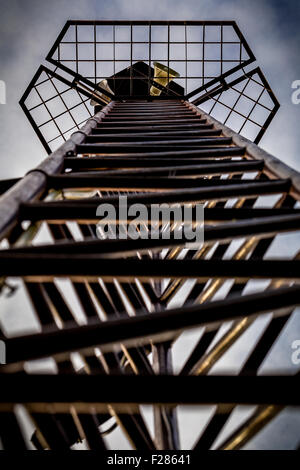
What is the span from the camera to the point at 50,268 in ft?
7.28

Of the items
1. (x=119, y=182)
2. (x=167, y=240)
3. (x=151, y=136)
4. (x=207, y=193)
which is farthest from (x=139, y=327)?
(x=151, y=136)

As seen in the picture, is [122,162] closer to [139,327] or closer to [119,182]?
[119,182]

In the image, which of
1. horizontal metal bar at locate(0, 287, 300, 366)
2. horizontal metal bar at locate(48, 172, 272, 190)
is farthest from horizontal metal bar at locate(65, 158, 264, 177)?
horizontal metal bar at locate(0, 287, 300, 366)

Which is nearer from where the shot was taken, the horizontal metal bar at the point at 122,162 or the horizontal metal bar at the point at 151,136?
the horizontal metal bar at the point at 122,162

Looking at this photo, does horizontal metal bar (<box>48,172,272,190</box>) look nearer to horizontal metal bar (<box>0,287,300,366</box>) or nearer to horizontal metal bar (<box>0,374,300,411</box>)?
horizontal metal bar (<box>0,287,300,366</box>)

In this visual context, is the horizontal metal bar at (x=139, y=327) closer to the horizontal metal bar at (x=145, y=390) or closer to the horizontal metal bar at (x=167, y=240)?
the horizontal metal bar at (x=145, y=390)

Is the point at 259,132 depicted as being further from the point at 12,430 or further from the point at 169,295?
the point at 12,430

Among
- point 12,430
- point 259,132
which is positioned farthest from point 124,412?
point 259,132

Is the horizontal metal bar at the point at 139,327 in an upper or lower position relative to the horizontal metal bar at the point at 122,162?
lower

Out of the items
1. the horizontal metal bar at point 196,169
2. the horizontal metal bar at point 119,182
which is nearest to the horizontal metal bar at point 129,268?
the horizontal metal bar at point 119,182

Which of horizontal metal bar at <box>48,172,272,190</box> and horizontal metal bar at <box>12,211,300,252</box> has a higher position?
horizontal metal bar at <box>48,172,272,190</box>

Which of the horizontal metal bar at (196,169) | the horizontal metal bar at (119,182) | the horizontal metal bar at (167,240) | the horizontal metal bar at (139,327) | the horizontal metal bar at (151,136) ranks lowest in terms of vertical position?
the horizontal metal bar at (139,327)

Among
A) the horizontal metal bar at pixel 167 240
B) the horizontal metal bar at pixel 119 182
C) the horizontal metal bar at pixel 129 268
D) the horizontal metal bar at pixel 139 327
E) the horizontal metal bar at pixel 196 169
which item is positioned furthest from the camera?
the horizontal metal bar at pixel 196 169

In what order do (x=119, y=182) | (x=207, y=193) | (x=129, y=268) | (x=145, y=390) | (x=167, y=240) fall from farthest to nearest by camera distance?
1. (x=119, y=182)
2. (x=207, y=193)
3. (x=167, y=240)
4. (x=129, y=268)
5. (x=145, y=390)
